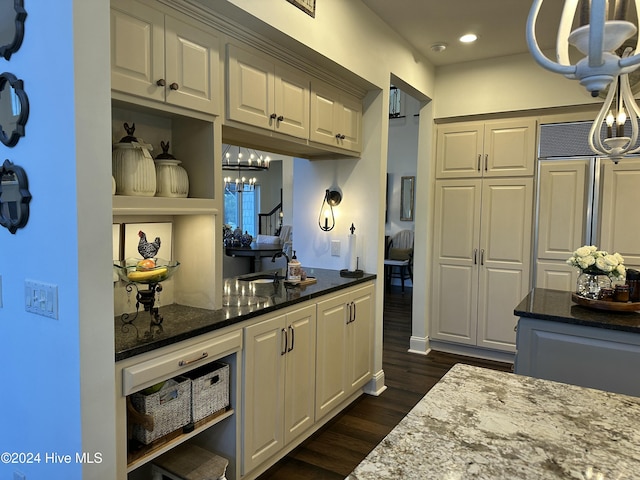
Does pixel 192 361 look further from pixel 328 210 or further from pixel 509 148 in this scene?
pixel 509 148

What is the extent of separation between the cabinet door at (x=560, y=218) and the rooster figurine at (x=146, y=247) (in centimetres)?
336

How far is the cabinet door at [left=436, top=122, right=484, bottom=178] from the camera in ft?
13.9

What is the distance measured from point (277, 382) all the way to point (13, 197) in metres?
1.51

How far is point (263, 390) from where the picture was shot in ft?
7.43

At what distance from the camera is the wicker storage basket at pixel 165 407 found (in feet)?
5.72

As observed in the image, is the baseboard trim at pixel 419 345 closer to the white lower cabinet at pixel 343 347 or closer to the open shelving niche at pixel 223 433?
the white lower cabinet at pixel 343 347

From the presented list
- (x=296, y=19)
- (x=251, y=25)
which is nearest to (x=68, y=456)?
(x=251, y=25)

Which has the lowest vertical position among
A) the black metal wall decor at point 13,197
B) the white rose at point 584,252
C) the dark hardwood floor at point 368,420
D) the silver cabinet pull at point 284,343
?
the dark hardwood floor at point 368,420

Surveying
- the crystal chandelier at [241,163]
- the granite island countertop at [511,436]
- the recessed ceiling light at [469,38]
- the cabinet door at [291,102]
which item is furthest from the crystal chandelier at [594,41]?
the crystal chandelier at [241,163]

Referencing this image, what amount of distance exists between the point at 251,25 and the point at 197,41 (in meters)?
0.34

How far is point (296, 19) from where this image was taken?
2.38 metres

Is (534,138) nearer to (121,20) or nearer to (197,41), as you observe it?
(197,41)

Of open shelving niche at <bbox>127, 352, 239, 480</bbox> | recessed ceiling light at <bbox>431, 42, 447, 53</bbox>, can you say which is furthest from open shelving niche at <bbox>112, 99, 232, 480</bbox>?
recessed ceiling light at <bbox>431, 42, 447, 53</bbox>

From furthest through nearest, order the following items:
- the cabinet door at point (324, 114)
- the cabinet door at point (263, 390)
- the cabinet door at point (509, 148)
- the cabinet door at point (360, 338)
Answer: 1. the cabinet door at point (509, 148)
2. the cabinet door at point (360, 338)
3. the cabinet door at point (324, 114)
4. the cabinet door at point (263, 390)
